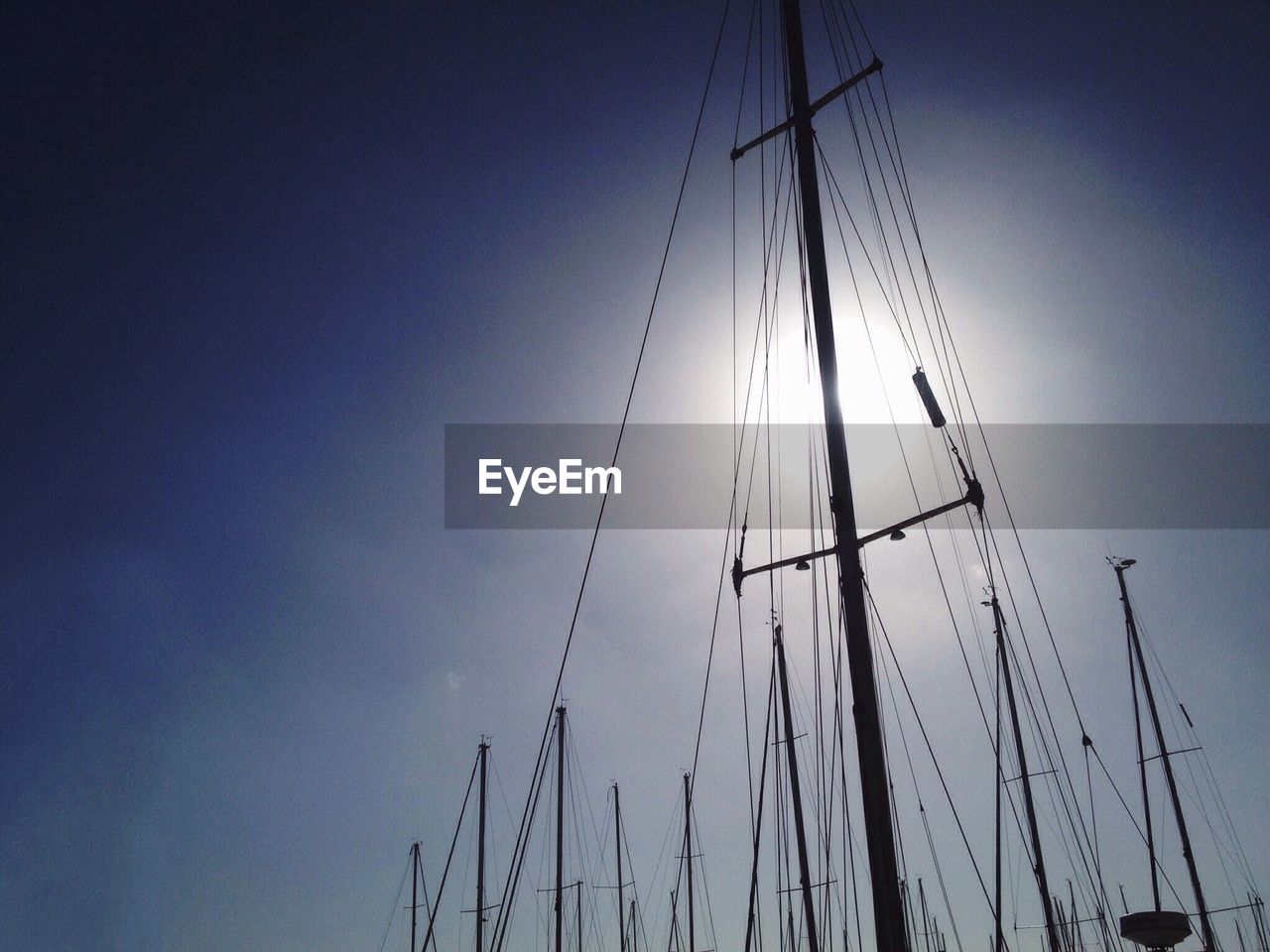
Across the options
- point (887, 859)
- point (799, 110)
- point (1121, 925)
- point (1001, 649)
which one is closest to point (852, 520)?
point (887, 859)

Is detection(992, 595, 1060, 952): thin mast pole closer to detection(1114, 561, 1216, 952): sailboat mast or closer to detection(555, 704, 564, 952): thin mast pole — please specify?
detection(1114, 561, 1216, 952): sailboat mast

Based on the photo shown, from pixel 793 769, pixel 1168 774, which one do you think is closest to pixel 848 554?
pixel 793 769

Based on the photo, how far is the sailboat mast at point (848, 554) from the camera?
930 centimetres

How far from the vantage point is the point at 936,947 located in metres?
54.2

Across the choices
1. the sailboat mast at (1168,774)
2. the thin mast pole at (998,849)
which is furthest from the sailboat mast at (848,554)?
the sailboat mast at (1168,774)

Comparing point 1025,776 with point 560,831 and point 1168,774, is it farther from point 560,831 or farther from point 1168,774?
point 560,831

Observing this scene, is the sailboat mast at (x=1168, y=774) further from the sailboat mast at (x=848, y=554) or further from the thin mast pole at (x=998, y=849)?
the sailboat mast at (x=848, y=554)

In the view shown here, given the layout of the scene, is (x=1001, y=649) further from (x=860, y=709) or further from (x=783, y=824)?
(x=860, y=709)

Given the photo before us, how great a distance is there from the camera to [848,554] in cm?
1095

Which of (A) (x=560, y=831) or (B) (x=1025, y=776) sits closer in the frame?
(B) (x=1025, y=776)

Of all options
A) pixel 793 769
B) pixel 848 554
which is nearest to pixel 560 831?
pixel 793 769

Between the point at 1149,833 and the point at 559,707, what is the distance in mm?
26385

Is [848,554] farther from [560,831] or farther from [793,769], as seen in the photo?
[560,831]

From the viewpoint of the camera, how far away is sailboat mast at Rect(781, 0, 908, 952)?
9305 mm
